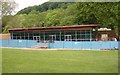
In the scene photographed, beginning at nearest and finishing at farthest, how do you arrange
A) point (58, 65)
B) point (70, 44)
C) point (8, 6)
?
point (58, 65)
point (70, 44)
point (8, 6)

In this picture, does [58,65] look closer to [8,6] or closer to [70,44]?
[70,44]

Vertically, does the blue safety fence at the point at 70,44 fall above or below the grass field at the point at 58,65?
above

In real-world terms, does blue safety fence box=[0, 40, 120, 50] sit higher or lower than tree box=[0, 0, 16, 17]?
lower

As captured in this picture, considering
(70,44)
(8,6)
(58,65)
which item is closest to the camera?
(58,65)

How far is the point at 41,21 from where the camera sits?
8238 centimetres

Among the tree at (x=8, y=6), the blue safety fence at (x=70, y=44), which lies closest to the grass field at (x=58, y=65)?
the blue safety fence at (x=70, y=44)

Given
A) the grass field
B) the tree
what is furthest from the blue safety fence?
the grass field

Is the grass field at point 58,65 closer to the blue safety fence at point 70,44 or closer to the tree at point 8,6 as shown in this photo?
the blue safety fence at point 70,44

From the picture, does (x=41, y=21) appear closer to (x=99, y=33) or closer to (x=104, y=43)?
(x=99, y=33)

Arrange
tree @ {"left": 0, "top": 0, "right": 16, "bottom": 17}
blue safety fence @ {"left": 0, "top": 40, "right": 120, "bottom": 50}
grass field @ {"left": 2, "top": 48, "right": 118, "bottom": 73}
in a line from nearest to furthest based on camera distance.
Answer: grass field @ {"left": 2, "top": 48, "right": 118, "bottom": 73} < blue safety fence @ {"left": 0, "top": 40, "right": 120, "bottom": 50} < tree @ {"left": 0, "top": 0, "right": 16, "bottom": 17}

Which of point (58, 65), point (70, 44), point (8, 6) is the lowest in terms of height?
point (58, 65)

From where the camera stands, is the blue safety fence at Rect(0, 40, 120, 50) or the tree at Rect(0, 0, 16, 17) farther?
the tree at Rect(0, 0, 16, 17)

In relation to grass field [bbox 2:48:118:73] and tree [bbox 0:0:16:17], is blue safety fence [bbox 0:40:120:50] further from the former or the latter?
grass field [bbox 2:48:118:73]

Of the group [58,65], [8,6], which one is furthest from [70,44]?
[58,65]
